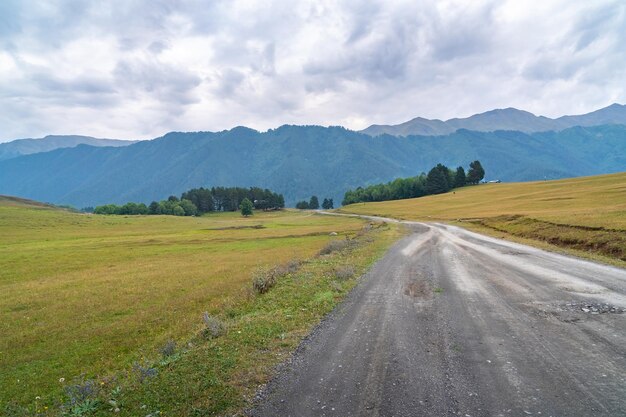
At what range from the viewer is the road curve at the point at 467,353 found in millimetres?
7004

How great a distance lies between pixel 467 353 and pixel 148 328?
47.4 ft

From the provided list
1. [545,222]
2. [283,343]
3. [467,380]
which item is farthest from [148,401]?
[545,222]

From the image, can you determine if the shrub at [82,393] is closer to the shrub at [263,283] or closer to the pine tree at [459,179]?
the shrub at [263,283]

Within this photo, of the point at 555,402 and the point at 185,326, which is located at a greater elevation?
the point at 555,402

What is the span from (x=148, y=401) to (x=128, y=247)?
1974 inches

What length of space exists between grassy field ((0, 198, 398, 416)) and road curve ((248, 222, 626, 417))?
136 cm

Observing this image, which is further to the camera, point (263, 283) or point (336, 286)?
point (263, 283)

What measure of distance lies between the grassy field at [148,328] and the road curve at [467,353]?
1364 millimetres

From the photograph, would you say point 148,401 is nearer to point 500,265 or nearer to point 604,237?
point 500,265

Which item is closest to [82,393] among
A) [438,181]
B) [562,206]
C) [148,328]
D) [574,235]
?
[148,328]

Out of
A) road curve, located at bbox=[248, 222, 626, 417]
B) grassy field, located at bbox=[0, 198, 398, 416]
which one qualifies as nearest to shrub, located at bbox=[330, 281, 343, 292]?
grassy field, located at bbox=[0, 198, 398, 416]

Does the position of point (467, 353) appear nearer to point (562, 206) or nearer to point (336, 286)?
point (336, 286)

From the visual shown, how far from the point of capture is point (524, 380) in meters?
7.72

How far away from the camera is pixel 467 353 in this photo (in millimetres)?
9266
